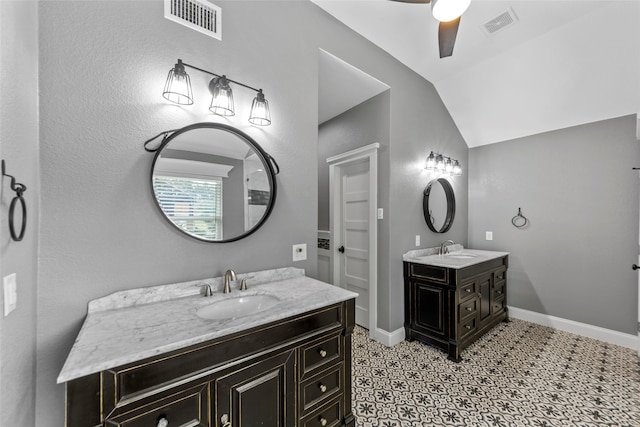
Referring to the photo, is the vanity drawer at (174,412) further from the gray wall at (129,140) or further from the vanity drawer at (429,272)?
the vanity drawer at (429,272)

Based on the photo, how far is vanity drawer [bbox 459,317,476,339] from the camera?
8.18ft

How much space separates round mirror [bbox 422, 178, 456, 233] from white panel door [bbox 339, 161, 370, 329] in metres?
0.74

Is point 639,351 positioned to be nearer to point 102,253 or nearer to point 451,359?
point 451,359

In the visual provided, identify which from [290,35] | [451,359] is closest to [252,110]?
[290,35]

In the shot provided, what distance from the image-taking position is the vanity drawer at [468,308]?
8.23ft

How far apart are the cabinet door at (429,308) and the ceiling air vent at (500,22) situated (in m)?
2.43

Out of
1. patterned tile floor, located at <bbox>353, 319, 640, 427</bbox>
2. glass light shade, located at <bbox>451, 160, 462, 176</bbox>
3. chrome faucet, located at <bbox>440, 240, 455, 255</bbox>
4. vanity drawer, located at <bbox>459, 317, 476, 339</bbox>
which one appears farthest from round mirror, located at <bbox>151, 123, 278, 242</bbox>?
glass light shade, located at <bbox>451, 160, 462, 176</bbox>

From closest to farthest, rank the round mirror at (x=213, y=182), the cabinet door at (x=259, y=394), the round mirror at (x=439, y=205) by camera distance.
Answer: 1. the cabinet door at (x=259, y=394)
2. the round mirror at (x=213, y=182)
3. the round mirror at (x=439, y=205)

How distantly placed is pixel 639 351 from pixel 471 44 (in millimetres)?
3314

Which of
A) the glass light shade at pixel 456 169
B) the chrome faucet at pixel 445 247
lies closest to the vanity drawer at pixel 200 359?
the chrome faucet at pixel 445 247

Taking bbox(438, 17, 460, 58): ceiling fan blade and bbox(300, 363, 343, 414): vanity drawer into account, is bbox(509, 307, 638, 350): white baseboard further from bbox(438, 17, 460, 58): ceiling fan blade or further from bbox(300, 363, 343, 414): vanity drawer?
bbox(438, 17, 460, 58): ceiling fan blade

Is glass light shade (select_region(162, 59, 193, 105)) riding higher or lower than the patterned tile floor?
higher

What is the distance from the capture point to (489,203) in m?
3.65

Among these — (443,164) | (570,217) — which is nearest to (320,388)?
(443,164)
